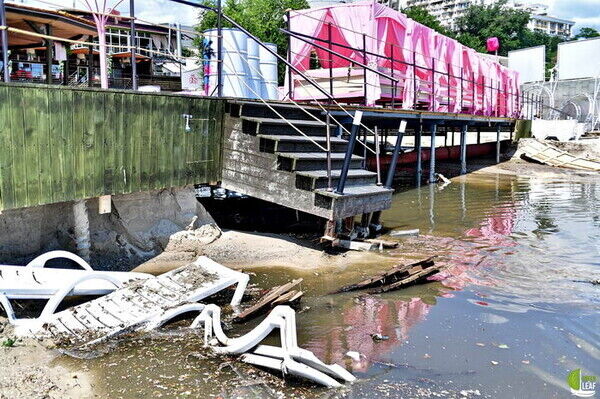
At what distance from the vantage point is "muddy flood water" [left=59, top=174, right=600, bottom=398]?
437cm

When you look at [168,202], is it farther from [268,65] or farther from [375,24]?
[375,24]

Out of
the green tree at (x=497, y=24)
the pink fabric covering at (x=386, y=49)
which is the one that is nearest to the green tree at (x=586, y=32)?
the green tree at (x=497, y=24)

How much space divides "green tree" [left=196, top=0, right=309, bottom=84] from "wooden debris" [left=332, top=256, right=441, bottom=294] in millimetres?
26587

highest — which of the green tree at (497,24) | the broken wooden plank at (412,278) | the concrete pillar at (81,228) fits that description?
the green tree at (497,24)

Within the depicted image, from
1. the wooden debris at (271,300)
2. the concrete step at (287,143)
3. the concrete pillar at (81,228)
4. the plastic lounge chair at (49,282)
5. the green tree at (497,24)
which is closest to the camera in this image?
the plastic lounge chair at (49,282)

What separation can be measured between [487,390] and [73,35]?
32.1 feet

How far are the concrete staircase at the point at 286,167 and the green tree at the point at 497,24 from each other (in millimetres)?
81816

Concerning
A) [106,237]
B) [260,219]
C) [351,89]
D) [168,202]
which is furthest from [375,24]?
[106,237]

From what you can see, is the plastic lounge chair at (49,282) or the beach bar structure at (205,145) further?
the beach bar structure at (205,145)

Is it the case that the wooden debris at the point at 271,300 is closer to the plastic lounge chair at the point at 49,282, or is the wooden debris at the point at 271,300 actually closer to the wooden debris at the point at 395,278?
the wooden debris at the point at 395,278

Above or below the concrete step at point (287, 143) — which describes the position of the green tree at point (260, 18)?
above

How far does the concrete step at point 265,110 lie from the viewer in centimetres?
868

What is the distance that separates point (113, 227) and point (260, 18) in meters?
28.9

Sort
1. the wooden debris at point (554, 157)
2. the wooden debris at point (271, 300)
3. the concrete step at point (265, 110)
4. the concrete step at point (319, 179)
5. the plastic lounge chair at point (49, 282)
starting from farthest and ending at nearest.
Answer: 1. the wooden debris at point (554, 157)
2. the concrete step at point (265, 110)
3. the concrete step at point (319, 179)
4. the wooden debris at point (271, 300)
5. the plastic lounge chair at point (49, 282)
